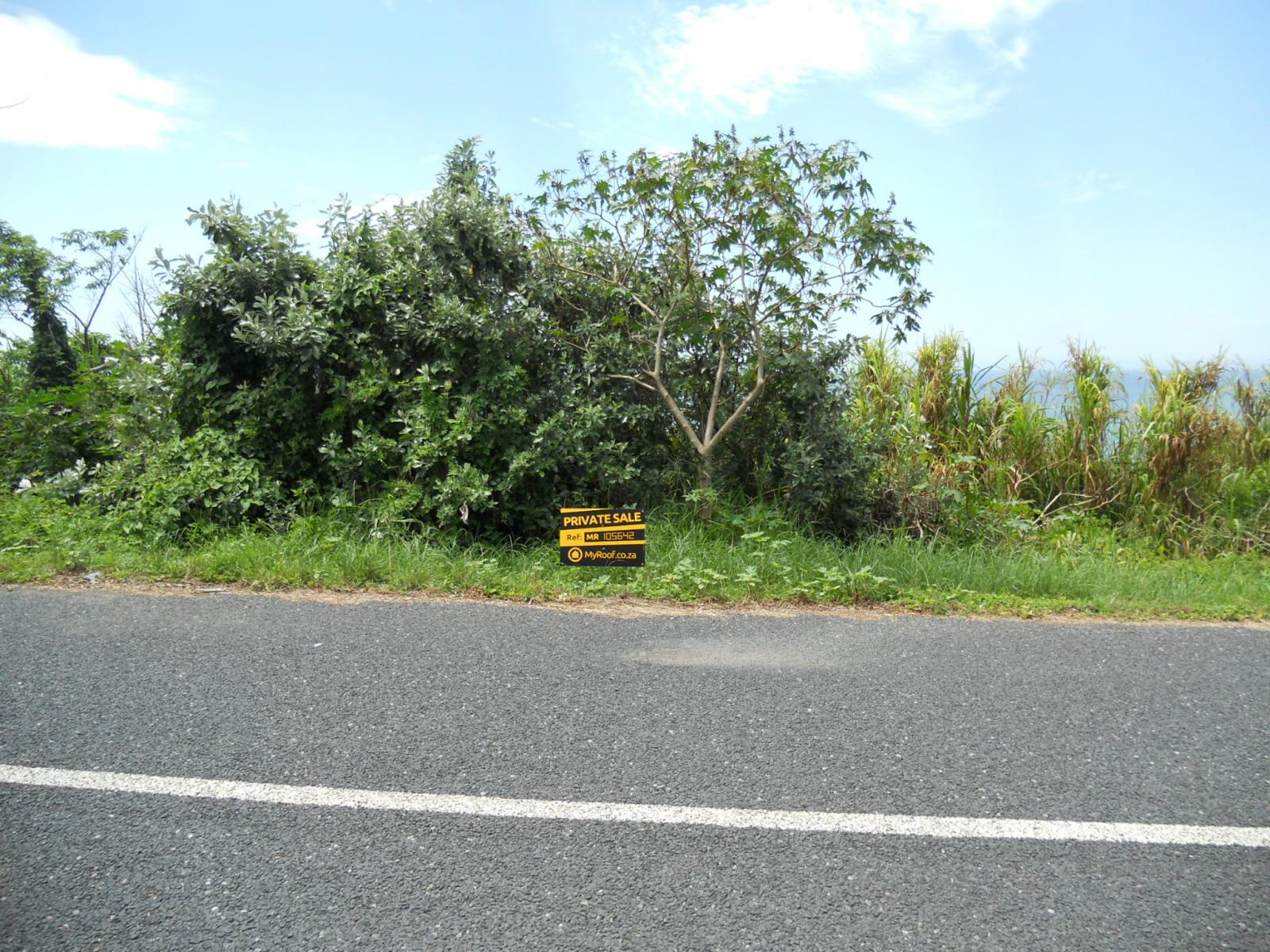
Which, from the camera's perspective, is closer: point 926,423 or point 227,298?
point 227,298

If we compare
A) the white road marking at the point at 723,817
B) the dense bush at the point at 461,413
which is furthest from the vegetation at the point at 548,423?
the white road marking at the point at 723,817

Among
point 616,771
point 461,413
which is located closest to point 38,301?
point 461,413

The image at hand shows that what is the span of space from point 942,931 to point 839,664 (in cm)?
221

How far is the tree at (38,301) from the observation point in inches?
511

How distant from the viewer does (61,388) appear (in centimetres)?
978

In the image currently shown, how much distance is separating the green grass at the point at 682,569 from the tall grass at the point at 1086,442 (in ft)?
4.27

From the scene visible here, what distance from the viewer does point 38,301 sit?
13.9m

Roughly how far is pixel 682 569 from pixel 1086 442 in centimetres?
531

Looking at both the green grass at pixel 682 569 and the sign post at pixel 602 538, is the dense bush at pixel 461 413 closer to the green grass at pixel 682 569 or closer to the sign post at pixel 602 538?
the green grass at pixel 682 569

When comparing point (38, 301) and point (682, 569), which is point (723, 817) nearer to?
point (682, 569)

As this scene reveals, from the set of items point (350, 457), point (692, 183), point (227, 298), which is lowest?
point (350, 457)

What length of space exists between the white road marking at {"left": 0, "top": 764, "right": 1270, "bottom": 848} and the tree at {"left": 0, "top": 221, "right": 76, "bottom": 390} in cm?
1024

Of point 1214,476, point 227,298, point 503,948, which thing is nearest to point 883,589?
point 503,948

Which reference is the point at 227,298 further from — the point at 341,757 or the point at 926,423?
the point at 926,423
